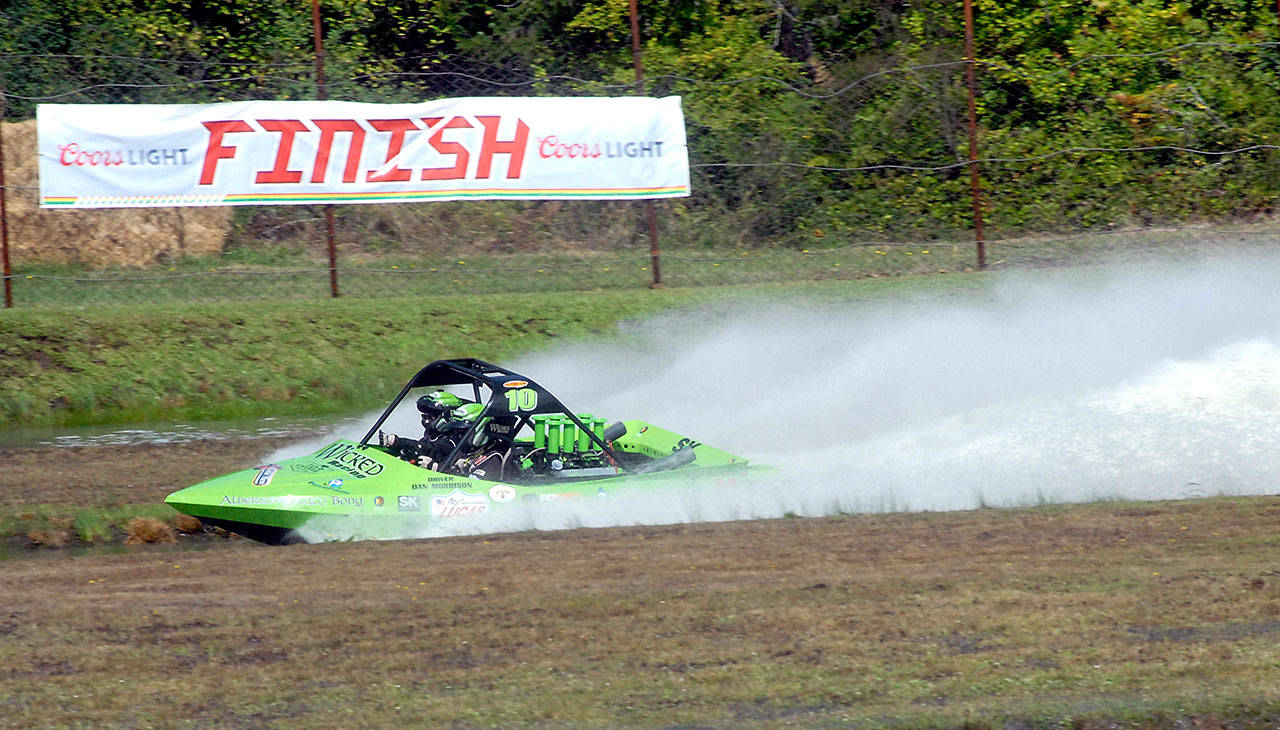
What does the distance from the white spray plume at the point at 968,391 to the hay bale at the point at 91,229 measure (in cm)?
528

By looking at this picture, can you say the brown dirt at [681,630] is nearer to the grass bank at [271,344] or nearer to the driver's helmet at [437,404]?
the driver's helmet at [437,404]

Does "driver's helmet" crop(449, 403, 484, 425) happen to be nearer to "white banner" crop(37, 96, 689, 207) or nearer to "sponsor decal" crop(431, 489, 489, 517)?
"sponsor decal" crop(431, 489, 489, 517)

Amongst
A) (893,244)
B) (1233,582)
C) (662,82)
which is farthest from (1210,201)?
(1233,582)

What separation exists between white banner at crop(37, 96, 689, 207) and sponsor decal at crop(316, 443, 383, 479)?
6182 millimetres

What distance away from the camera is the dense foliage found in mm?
16719

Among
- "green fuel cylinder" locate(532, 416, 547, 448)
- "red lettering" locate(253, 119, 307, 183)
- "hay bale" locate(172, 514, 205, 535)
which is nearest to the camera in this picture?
"hay bale" locate(172, 514, 205, 535)

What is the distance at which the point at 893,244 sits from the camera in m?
17.3

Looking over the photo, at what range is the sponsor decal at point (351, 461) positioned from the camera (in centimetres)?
916

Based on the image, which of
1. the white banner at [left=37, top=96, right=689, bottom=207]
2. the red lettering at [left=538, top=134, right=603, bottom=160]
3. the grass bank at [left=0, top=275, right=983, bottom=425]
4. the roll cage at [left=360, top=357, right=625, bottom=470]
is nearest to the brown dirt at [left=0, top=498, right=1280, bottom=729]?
the roll cage at [left=360, top=357, right=625, bottom=470]

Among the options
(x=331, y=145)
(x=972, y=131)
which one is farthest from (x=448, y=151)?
(x=972, y=131)

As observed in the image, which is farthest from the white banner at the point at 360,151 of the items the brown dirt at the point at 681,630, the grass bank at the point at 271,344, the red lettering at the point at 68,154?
the brown dirt at the point at 681,630

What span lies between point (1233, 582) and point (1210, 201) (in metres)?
11.8

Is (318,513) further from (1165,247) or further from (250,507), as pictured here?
(1165,247)

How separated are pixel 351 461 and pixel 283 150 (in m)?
6.82
